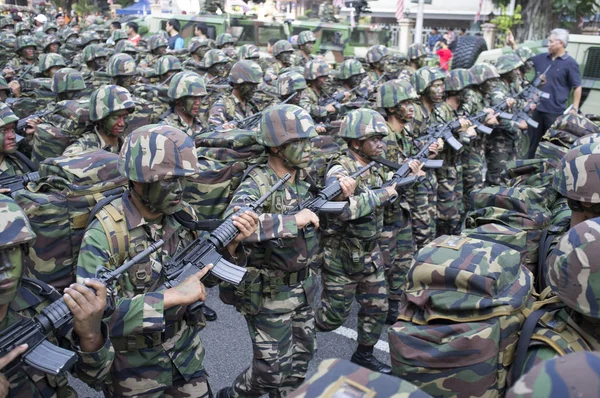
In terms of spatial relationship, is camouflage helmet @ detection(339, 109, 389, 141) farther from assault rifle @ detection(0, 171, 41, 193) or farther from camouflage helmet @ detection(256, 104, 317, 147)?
assault rifle @ detection(0, 171, 41, 193)

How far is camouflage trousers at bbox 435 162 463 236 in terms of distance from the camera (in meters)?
6.47

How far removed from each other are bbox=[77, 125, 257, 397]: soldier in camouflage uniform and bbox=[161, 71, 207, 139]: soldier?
3287 millimetres

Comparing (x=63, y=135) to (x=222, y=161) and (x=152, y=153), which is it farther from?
(x=152, y=153)

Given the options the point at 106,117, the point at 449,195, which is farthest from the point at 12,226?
the point at 449,195

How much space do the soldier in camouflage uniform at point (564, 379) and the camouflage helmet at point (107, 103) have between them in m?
4.61

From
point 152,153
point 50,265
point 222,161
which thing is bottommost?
point 50,265

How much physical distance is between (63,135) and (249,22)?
12.6 meters

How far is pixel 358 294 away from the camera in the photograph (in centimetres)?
459

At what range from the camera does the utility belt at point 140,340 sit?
2789 mm

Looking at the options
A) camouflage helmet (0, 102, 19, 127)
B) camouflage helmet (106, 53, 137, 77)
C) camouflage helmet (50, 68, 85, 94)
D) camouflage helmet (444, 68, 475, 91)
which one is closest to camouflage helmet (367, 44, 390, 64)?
camouflage helmet (444, 68, 475, 91)

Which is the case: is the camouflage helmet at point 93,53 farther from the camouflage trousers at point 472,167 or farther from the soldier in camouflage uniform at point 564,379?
the soldier in camouflage uniform at point 564,379

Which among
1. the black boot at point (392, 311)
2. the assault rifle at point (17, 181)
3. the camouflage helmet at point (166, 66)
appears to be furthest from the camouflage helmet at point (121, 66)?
the black boot at point (392, 311)

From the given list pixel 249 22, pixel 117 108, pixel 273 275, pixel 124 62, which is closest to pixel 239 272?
pixel 273 275

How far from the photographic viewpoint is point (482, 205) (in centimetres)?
311
